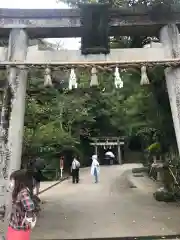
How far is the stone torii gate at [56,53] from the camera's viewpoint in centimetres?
653

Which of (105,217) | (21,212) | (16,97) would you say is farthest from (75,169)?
(21,212)

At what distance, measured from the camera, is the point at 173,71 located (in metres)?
6.77

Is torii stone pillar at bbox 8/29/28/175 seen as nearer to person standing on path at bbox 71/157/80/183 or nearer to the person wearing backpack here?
the person wearing backpack

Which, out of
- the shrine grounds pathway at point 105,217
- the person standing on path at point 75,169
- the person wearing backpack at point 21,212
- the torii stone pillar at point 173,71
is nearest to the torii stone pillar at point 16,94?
the shrine grounds pathway at point 105,217

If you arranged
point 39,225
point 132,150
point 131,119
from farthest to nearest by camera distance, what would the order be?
point 132,150 < point 131,119 < point 39,225

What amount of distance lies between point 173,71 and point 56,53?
7.81 feet

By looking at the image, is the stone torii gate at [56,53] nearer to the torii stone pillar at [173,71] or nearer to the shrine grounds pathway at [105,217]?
the torii stone pillar at [173,71]

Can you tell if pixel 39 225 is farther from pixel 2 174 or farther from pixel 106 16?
pixel 106 16

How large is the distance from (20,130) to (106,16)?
2.86m

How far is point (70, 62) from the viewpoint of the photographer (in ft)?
21.1

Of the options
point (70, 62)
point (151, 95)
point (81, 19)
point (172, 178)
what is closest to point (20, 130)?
point (70, 62)

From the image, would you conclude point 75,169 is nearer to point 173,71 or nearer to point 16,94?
point 16,94

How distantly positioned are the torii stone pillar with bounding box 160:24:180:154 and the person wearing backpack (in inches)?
135

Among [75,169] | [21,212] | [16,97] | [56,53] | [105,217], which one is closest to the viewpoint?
[21,212]
